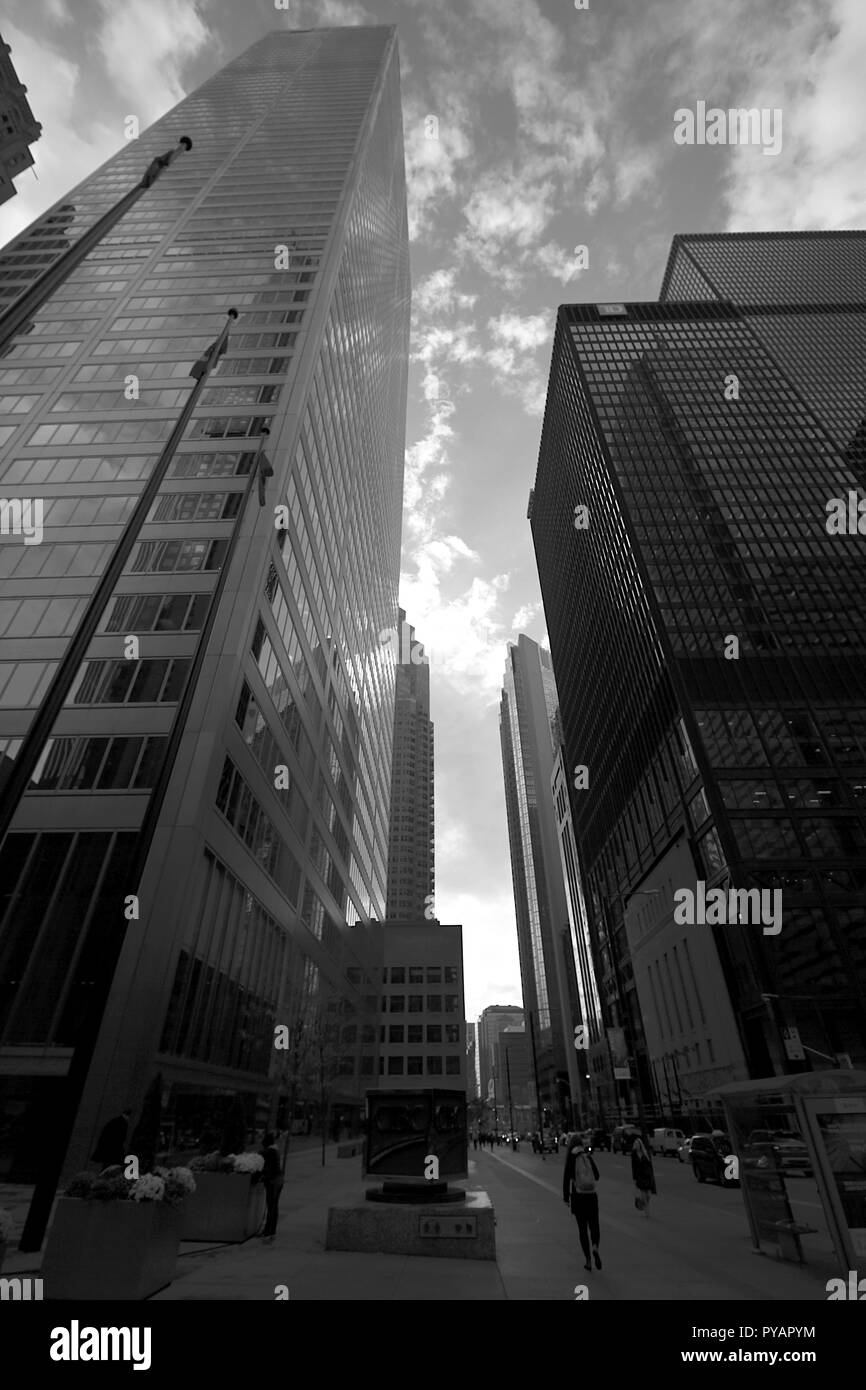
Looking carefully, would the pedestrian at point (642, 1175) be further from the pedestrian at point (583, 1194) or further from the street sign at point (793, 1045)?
the street sign at point (793, 1045)

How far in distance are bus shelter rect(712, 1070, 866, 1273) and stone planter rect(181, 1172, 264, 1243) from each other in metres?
8.75

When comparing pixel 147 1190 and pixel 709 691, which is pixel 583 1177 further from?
pixel 709 691

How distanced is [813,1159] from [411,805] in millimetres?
138902

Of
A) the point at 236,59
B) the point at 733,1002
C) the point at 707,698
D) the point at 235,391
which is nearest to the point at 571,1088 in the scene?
the point at 733,1002

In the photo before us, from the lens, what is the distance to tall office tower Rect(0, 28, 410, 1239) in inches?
858

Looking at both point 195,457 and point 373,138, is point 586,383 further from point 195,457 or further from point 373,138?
point 195,457

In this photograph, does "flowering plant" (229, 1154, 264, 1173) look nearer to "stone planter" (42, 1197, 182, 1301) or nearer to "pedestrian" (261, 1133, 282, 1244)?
"pedestrian" (261, 1133, 282, 1244)

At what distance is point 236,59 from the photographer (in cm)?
9275

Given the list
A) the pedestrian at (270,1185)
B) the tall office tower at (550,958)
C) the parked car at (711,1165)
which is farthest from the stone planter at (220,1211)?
the tall office tower at (550,958)

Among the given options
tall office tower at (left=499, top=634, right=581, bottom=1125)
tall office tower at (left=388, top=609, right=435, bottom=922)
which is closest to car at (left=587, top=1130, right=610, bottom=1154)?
tall office tower at (left=499, top=634, right=581, bottom=1125)

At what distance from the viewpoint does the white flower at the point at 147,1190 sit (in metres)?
7.97

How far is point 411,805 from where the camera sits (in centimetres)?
14662
